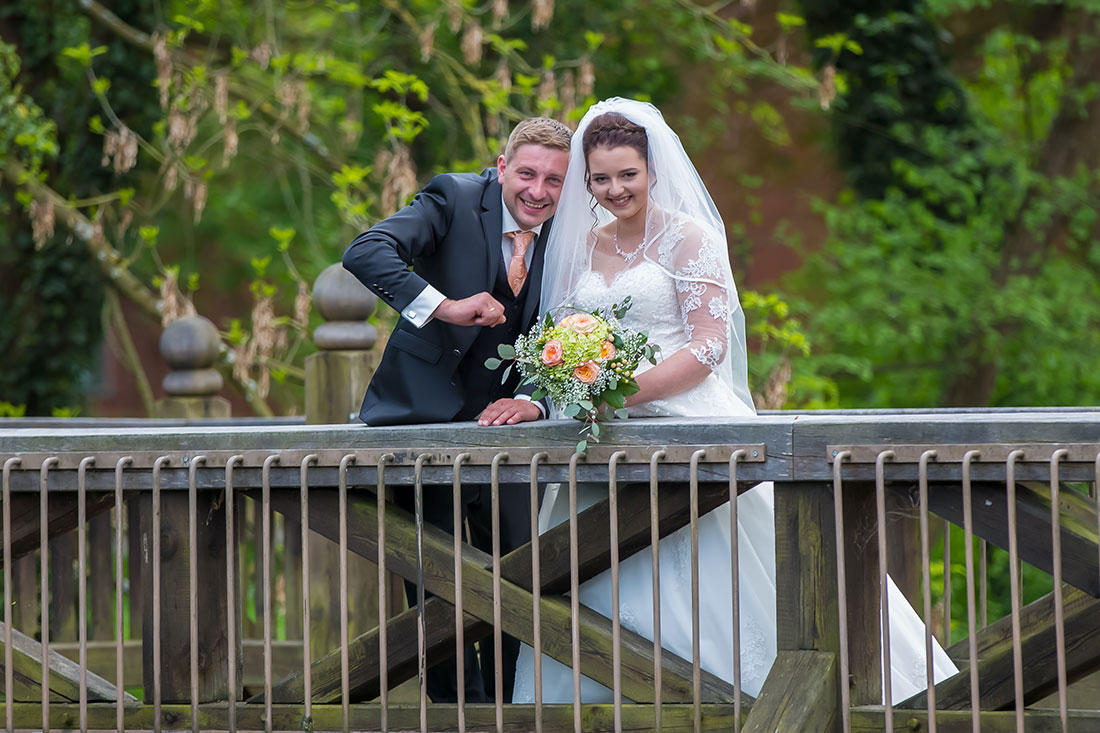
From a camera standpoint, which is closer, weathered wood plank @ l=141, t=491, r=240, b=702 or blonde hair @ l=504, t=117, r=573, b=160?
weathered wood plank @ l=141, t=491, r=240, b=702

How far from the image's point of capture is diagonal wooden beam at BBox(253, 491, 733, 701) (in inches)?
135

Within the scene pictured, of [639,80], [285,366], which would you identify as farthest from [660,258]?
[639,80]

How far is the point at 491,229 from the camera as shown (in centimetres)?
386

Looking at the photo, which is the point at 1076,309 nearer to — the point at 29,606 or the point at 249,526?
the point at 249,526

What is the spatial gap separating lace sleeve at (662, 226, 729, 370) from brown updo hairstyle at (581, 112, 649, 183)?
28 cm

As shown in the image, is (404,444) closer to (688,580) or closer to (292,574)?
(688,580)

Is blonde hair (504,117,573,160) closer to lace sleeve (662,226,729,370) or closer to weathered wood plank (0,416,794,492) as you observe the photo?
lace sleeve (662,226,729,370)

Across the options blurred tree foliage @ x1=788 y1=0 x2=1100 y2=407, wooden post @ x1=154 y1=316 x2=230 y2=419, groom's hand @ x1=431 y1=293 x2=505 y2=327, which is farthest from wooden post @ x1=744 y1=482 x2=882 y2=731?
blurred tree foliage @ x1=788 y1=0 x2=1100 y2=407

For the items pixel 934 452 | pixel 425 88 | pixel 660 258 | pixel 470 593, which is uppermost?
pixel 425 88

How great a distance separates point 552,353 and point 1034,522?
1.24 metres

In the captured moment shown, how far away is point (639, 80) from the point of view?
10641mm

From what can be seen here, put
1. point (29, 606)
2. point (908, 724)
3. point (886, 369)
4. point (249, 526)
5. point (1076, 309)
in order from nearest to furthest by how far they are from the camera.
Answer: point (908, 724), point (29, 606), point (249, 526), point (1076, 309), point (886, 369)

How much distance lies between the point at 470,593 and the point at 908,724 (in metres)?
1.17

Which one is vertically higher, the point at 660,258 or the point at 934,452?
the point at 660,258
